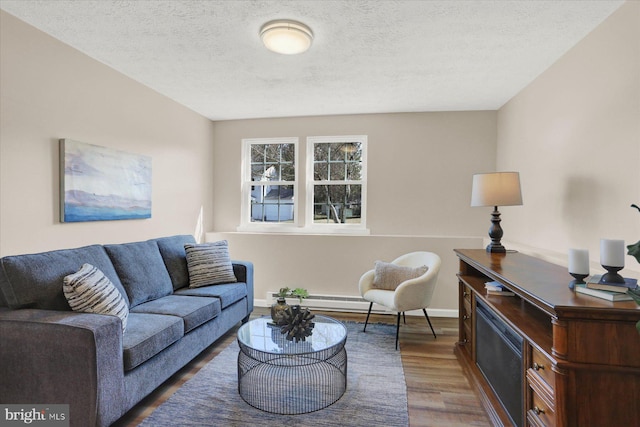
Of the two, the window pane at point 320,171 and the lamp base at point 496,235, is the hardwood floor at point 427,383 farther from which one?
the window pane at point 320,171

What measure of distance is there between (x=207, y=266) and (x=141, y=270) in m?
0.65

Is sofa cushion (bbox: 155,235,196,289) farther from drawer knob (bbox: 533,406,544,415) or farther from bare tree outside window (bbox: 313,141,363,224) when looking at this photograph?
drawer knob (bbox: 533,406,544,415)

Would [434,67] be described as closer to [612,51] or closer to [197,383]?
[612,51]

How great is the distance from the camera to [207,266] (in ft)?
10.7

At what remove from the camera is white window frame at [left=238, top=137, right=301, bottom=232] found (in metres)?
4.39

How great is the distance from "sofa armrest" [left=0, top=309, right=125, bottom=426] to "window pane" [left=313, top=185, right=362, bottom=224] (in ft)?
9.57

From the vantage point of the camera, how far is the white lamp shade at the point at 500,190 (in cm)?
265

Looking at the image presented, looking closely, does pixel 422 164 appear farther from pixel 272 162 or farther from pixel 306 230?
pixel 272 162

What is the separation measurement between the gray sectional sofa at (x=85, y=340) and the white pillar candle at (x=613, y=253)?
7.74 ft

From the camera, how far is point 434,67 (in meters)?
2.83

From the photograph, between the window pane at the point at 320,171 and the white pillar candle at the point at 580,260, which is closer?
the white pillar candle at the point at 580,260

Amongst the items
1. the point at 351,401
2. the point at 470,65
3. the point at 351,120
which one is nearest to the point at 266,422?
the point at 351,401

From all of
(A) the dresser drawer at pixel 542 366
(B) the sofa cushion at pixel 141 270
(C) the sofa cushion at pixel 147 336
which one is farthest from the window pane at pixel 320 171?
(A) the dresser drawer at pixel 542 366

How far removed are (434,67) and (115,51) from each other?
8.32ft
